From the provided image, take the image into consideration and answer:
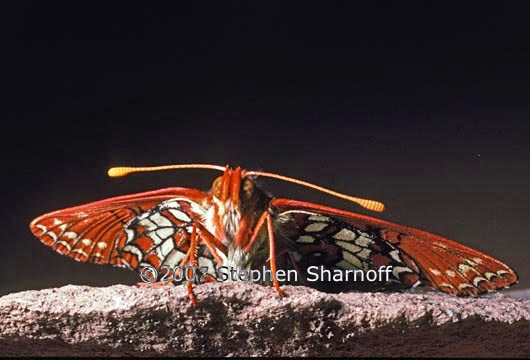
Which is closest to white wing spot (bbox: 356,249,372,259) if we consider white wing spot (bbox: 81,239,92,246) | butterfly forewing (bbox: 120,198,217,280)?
butterfly forewing (bbox: 120,198,217,280)

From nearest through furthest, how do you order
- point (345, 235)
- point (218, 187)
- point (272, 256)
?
point (272, 256)
point (218, 187)
point (345, 235)

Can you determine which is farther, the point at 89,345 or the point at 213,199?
the point at 213,199

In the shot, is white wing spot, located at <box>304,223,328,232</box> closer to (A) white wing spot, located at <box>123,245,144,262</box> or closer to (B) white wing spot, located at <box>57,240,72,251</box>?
(A) white wing spot, located at <box>123,245,144,262</box>

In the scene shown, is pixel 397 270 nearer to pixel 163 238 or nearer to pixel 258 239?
pixel 258 239

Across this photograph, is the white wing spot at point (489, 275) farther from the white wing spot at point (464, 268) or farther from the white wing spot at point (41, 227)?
the white wing spot at point (41, 227)

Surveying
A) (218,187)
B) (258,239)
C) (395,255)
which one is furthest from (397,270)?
(218,187)

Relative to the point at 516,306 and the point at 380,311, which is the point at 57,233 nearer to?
the point at 380,311

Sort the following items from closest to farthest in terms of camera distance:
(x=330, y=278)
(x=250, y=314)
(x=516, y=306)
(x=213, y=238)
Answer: (x=250, y=314) < (x=516, y=306) < (x=213, y=238) < (x=330, y=278)

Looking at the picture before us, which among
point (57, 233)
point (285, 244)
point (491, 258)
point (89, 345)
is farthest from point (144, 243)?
point (491, 258)
